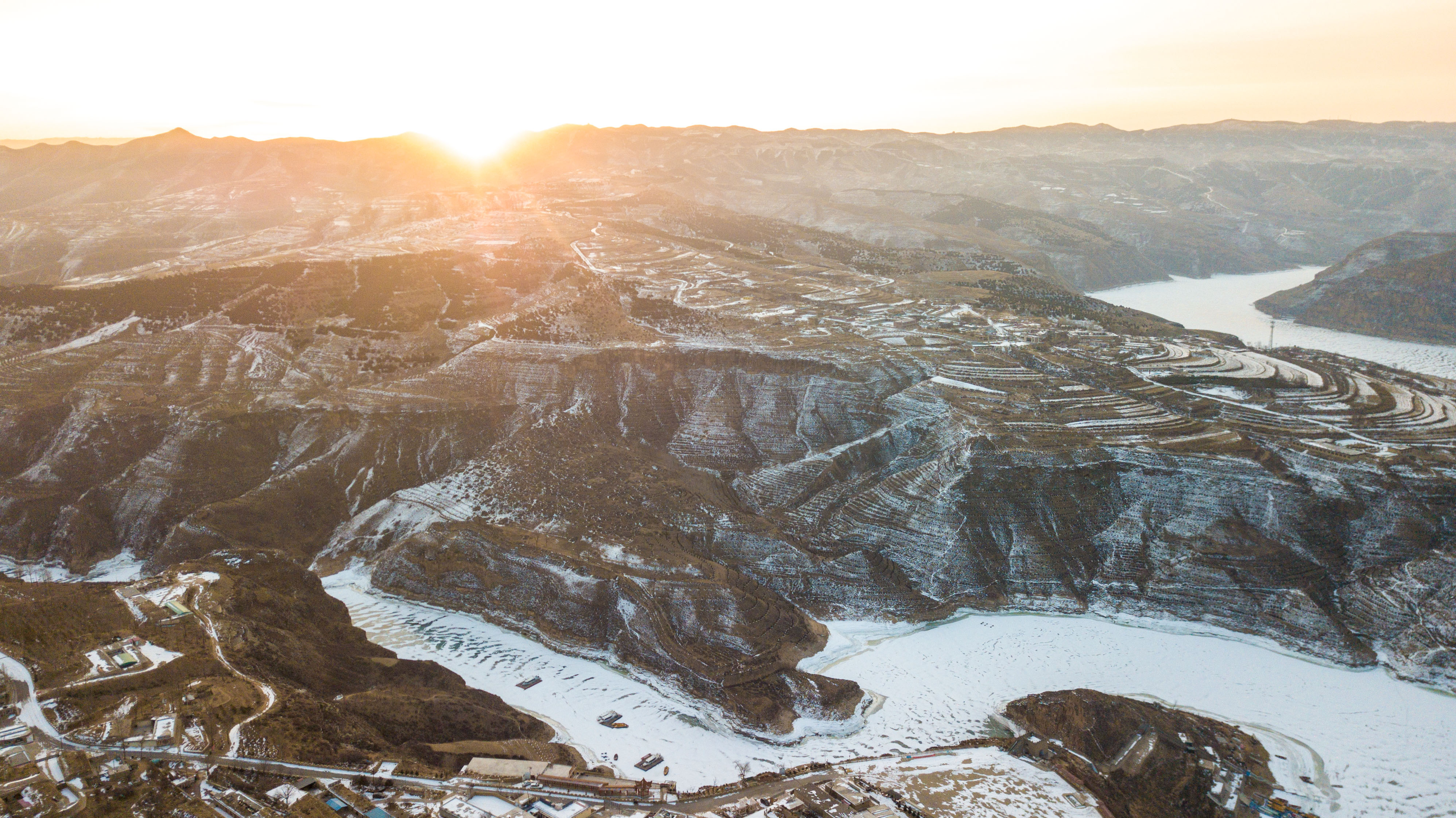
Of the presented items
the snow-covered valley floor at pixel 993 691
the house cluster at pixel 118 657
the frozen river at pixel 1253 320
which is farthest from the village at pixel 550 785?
the frozen river at pixel 1253 320

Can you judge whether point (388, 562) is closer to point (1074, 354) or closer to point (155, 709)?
point (155, 709)

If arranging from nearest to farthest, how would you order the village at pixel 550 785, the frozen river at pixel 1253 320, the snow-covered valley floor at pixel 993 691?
the village at pixel 550 785 → the snow-covered valley floor at pixel 993 691 → the frozen river at pixel 1253 320

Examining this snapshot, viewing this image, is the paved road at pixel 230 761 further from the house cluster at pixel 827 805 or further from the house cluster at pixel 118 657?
the house cluster at pixel 827 805

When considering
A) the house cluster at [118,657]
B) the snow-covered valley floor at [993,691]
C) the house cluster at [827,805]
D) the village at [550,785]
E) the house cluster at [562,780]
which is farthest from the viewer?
the snow-covered valley floor at [993,691]

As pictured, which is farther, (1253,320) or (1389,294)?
(1253,320)

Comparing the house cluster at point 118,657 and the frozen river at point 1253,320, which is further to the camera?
the frozen river at point 1253,320

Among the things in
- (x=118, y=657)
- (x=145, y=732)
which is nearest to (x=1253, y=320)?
(x=118, y=657)

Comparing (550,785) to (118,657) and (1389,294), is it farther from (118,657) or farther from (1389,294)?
(1389,294)

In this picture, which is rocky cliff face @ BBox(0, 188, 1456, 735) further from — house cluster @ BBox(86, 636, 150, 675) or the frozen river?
the frozen river
